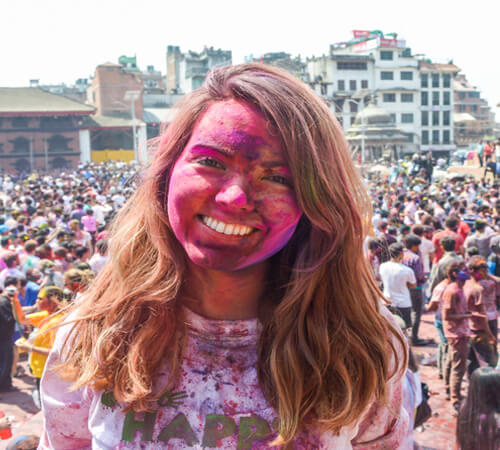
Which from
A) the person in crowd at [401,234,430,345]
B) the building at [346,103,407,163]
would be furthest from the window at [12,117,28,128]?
the person in crowd at [401,234,430,345]

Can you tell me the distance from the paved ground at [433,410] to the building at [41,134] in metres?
42.5

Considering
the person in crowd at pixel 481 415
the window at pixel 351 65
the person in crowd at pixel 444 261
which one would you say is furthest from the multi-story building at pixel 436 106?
the person in crowd at pixel 481 415

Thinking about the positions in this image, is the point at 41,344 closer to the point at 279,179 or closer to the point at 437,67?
the point at 279,179

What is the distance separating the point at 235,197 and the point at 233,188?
0.09 ft

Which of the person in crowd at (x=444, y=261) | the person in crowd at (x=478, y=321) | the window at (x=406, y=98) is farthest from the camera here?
the window at (x=406, y=98)

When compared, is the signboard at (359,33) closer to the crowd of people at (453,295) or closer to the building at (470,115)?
the building at (470,115)

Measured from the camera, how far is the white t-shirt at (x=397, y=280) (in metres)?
6.58

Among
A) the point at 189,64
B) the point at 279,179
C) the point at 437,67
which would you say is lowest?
the point at 279,179

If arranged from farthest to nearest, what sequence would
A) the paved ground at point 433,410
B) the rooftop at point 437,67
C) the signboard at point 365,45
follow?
the rooftop at point 437,67
the signboard at point 365,45
the paved ground at point 433,410

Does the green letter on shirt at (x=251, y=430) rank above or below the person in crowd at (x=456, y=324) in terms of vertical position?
above

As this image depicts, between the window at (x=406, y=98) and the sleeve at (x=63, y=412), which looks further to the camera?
the window at (x=406, y=98)

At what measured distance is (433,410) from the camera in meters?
5.79

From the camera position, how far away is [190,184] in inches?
52.5

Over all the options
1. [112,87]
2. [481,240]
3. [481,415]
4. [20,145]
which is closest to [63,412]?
[481,415]
